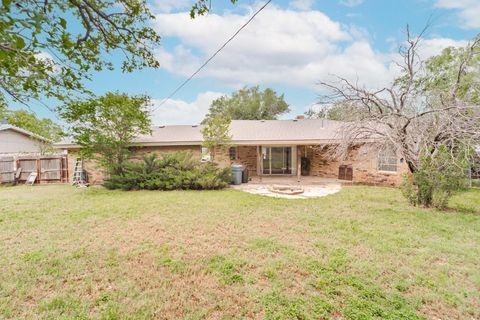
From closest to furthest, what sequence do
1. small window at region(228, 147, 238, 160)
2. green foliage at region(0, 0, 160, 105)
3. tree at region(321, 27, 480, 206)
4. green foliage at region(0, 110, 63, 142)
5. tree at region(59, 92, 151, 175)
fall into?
green foliage at region(0, 0, 160, 105), tree at region(321, 27, 480, 206), tree at region(59, 92, 151, 175), small window at region(228, 147, 238, 160), green foliage at region(0, 110, 63, 142)

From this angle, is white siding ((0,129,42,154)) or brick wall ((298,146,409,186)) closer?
brick wall ((298,146,409,186))

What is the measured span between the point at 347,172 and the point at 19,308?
13323 mm

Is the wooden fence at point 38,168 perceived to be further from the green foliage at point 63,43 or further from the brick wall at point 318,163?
the green foliage at point 63,43

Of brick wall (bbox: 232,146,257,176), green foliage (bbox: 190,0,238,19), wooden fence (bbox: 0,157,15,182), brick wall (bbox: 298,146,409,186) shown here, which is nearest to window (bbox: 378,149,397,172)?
brick wall (bbox: 298,146,409,186)

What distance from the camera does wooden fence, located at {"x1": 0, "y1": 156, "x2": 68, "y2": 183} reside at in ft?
45.0

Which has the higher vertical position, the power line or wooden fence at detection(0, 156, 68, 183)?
the power line

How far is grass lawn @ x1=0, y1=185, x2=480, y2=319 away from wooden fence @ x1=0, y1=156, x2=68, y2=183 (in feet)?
25.3

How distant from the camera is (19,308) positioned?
2.88m

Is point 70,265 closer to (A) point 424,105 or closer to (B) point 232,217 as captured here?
(B) point 232,217

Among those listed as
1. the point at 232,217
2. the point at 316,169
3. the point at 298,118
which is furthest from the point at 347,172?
the point at 232,217

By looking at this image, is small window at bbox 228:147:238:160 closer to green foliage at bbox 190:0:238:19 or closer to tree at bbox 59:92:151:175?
tree at bbox 59:92:151:175

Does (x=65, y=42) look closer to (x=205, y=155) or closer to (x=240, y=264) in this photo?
(x=240, y=264)

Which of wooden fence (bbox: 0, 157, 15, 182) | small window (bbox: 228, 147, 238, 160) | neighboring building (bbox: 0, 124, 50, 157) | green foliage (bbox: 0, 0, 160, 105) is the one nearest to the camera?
green foliage (bbox: 0, 0, 160, 105)

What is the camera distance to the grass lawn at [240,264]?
2.91 m
